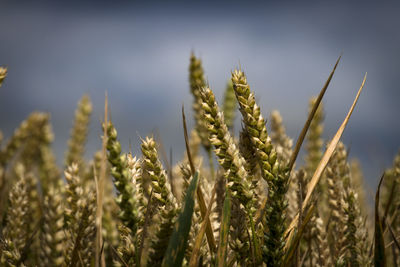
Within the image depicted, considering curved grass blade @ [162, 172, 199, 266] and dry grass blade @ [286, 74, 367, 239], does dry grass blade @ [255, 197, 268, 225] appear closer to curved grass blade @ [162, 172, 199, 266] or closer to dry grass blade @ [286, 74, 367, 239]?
dry grass blade @ [286, 74, 367, 239]

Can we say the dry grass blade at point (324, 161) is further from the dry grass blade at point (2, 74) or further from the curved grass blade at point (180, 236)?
the dry grass blade at point (2, 74)

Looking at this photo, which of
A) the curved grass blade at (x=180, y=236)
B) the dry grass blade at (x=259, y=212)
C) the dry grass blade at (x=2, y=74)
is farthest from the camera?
the dry grass blade at (x=2, y=74)

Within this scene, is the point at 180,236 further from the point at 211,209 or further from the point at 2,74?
the point at 2,74

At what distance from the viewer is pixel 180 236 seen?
75 cm

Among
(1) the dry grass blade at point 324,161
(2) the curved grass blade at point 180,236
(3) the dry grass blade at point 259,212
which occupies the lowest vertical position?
(2) the curved grass blade at point 180,236

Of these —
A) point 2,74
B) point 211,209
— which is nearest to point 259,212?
point 211,209

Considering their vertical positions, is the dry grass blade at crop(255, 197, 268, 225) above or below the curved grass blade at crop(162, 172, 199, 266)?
above

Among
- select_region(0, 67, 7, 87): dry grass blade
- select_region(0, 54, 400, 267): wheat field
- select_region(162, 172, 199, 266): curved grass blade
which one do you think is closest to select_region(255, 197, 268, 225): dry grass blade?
select_region(0, 54, 400, 267): wheat field

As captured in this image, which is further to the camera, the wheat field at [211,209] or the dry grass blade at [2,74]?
the dry grass blade at [2,74]

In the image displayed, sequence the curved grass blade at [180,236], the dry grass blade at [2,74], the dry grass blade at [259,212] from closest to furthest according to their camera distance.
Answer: the curved grass blade at [180,236]
the dry grass blade at [259,212]
the dry grass blade at [2,74]

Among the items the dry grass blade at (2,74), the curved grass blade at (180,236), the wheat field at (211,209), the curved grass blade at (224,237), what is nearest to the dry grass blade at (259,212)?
the wheat field at (211,209)

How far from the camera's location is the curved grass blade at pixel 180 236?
0.74 meters

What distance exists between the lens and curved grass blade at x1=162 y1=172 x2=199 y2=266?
2.42 ft

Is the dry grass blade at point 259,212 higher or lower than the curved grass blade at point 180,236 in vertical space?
higher
